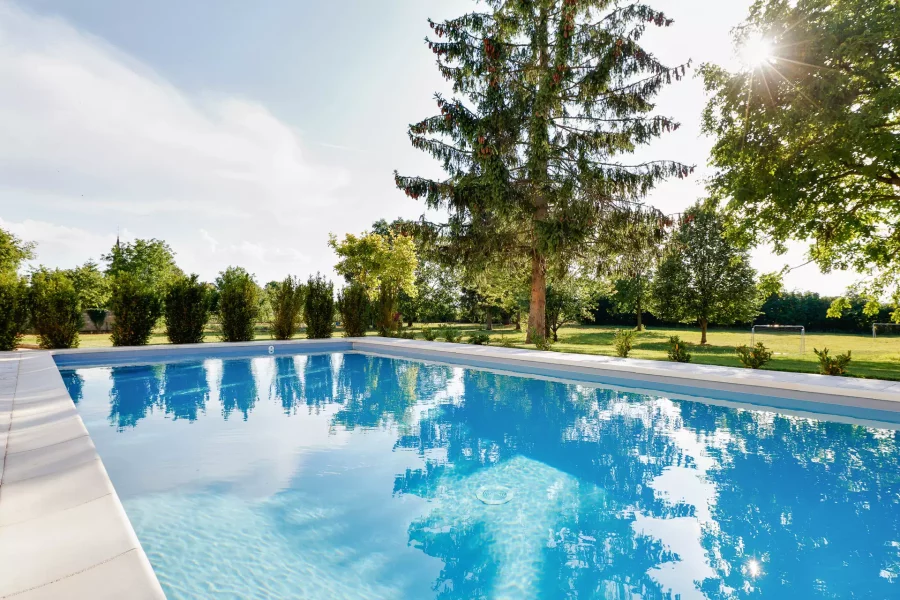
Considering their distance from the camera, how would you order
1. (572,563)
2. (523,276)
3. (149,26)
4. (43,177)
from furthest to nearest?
(523,276)
(43,177)
(149,26)
(572,563)

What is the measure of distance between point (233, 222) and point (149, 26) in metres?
11.4

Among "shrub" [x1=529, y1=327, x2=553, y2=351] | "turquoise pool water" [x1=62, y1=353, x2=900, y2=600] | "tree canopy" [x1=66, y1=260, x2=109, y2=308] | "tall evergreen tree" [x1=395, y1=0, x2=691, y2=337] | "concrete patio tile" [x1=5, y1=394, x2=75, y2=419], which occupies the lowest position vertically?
"turquoise pool water" [x1=62, y1=353, x2=900, y2=600]

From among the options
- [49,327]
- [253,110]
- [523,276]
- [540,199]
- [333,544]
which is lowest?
[333,544]

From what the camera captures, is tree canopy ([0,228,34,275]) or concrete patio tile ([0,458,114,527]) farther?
tree canopy ([0,228,34,275])

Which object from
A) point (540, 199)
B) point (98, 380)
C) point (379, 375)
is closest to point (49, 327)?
point (98, 380)

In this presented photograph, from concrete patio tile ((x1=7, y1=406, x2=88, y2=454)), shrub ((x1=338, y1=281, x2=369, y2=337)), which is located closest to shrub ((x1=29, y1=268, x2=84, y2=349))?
shrub ((x1=338, y1=281, x2=369, y2=337))

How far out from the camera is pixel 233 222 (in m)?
21.1

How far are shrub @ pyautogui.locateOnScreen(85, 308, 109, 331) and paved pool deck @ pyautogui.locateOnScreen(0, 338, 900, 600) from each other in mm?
13854

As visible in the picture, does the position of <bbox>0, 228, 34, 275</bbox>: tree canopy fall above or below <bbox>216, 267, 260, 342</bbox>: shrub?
above

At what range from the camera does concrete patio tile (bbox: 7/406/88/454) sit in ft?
14.1

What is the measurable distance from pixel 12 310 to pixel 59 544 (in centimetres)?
1397

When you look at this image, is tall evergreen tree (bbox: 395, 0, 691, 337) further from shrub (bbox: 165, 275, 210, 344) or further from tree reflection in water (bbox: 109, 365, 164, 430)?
tree reflection in water (bbox: 109, 365, 164, 430)

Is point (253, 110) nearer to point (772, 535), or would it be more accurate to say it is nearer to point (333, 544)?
point (333, 544)

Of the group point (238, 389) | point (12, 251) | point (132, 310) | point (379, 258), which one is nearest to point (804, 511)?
point (238, 389)
